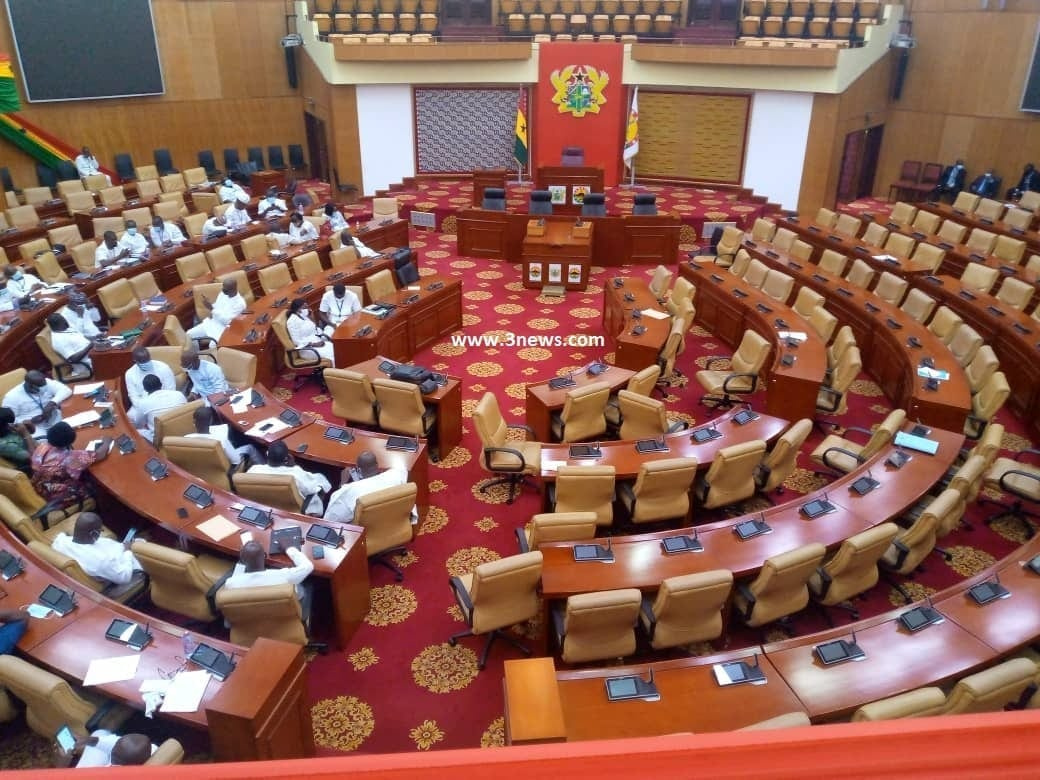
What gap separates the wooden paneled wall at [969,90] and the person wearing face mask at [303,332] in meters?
15.4

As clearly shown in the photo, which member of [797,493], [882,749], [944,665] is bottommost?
[797,493]

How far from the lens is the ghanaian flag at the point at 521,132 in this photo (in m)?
17.2

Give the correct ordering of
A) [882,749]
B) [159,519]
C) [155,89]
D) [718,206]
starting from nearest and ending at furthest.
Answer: [882,749] < [159,519] < [718,206] < [155,89]

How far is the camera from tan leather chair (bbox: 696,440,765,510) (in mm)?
6422

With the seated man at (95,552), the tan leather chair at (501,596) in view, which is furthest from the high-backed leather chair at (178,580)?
the tan leather chair at (501,596)

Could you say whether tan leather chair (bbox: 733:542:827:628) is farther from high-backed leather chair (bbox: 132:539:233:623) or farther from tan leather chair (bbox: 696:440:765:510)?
high-backed leather chair (bbox: 132:539:233:623)

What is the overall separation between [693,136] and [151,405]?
47.8ft

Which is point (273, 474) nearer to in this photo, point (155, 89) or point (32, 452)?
point (32, 452)

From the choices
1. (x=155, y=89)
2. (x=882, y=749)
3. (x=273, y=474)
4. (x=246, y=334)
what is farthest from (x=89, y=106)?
(x=882, y=749)

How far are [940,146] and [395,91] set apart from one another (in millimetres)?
12623

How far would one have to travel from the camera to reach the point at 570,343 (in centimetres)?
1083

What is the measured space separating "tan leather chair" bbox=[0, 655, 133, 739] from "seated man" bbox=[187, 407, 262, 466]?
9.00 ft

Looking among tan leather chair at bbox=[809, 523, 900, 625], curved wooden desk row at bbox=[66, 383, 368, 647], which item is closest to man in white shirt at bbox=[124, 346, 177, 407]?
curved wooden desk row at bbox=[66, 383, 368, 647]

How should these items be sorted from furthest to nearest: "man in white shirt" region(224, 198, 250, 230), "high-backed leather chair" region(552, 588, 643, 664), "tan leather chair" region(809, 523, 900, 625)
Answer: "man in white shirt" region(224, 198, 250, 230) < "tan leather chair" region(809, 523, 900, 625) < "high-backed leather chair" region(552, 588, 643, 664)
